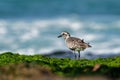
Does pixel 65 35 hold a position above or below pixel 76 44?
above

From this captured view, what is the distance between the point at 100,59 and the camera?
3509cm

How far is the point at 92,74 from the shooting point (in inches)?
623

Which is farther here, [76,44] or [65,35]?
[65,35]

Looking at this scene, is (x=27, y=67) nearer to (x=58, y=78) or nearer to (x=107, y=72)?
(x=58, y=78)

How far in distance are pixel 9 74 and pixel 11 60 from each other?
16499 millimetres

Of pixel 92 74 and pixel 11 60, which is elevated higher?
pixel 11 60

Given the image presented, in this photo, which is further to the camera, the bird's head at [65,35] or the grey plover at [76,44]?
the bird's head at [65,35]

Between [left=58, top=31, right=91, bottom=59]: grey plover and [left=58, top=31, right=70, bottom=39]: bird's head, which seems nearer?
[left=58, top=31, right=91, bottom=59]: grey plover

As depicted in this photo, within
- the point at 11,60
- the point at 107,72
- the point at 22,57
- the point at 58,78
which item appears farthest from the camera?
the point at 22,57

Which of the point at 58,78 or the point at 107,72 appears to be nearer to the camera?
the point at 58,78

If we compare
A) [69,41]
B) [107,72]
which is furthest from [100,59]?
[107,72]

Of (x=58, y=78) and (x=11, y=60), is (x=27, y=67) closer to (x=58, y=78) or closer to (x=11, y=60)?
(x=58, y=78)

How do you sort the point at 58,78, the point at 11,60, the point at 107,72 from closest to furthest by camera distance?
the point at 58,78, the point at 107,72, the point at 11,60

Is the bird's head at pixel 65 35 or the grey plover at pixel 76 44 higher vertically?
the bird's head at pixel 65 35
